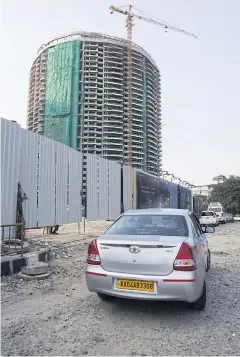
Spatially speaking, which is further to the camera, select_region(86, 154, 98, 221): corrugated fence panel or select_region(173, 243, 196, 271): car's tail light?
select_region(86, 154, 98, 221): corrugated fence panel

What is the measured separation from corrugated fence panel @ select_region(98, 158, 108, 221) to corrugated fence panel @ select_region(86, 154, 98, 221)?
0.39m

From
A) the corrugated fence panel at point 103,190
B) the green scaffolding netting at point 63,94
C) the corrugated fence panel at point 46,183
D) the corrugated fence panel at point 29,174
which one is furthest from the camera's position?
the green scaffolding netting at point 63,94

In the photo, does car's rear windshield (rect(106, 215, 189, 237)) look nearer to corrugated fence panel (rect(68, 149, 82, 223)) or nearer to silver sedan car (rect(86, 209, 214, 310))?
silver sedan car (rect(86, 209, 214, 310))

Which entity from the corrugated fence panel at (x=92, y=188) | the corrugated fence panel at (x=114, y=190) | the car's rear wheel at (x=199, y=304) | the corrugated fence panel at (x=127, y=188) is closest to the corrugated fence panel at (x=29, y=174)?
the corrugated fence panel at (x=92, y=188)

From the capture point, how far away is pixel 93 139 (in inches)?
4441

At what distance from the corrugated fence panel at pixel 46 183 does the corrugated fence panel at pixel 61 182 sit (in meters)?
0.34

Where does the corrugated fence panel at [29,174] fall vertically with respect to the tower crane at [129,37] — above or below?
below

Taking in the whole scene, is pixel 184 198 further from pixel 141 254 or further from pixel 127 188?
pixel 141 254

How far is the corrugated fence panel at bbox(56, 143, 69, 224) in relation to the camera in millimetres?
11719

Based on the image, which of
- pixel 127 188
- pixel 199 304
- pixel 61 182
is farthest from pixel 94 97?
pixel 199 304

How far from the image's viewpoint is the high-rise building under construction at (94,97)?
106 m

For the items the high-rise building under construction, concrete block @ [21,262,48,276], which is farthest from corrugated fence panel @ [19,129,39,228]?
the high-rise building under construction

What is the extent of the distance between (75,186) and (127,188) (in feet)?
17.4

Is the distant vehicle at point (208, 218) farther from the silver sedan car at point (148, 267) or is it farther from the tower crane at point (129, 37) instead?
the tower crane at point (129, 37)
